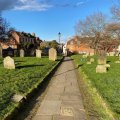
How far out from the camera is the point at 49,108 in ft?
29.7

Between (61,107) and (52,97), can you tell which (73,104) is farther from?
(52,97)

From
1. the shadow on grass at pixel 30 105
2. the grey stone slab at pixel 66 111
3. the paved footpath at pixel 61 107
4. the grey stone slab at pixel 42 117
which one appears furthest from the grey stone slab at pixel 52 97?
the grey stone slab at pixel 42 117

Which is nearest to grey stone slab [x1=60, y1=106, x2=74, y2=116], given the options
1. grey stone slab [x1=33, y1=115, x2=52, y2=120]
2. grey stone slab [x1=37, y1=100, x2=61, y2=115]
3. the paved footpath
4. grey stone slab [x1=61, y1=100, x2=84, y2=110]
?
the paved footpath

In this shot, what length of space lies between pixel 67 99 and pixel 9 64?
1161 cm

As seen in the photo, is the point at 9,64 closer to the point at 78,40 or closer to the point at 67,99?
the point at 67,99

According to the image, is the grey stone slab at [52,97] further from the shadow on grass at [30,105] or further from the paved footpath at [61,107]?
the shadow on grass at [30,105]

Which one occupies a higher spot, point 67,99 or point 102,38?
point 102,38

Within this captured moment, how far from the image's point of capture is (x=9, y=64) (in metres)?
21.5

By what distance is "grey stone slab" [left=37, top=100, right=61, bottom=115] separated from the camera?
338 inches

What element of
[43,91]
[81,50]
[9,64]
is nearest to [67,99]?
[43,91]

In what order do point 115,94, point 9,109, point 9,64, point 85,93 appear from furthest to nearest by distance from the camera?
1. point 9,64
2. point 85,93
3. point 115,94
4. point 9,109

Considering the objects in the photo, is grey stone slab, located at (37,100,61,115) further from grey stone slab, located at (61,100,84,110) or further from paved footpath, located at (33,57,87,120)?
grey stone slab, located at (61,100,84,110)

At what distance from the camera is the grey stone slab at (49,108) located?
858 centimetres

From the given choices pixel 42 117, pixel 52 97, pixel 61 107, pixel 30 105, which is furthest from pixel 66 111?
pixel 52 97
